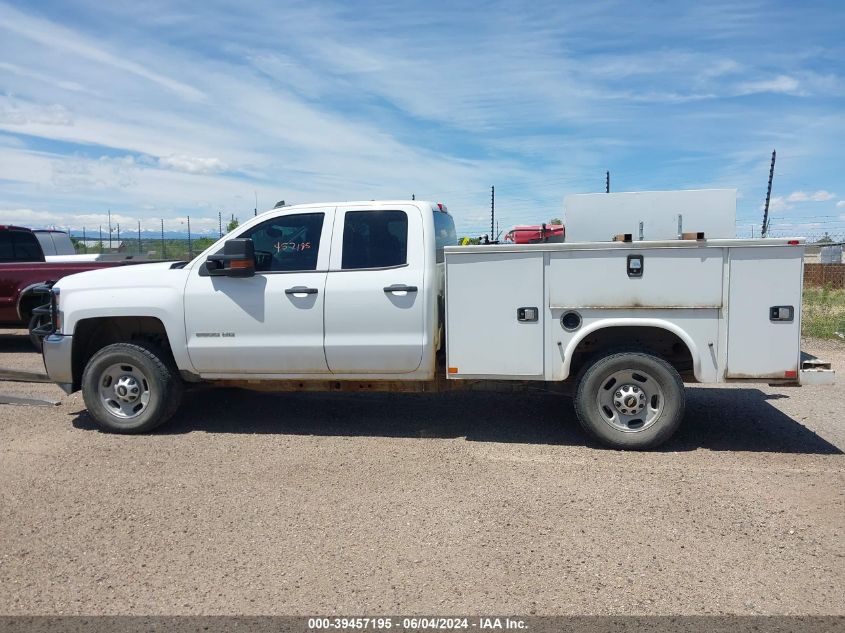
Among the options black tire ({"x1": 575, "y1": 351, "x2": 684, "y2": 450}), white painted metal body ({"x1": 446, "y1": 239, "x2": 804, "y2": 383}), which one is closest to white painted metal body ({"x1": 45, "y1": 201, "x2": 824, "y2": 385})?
white painted metal body ({"x1": 446, "y1": 239, "x2": 804, "y2": 383})

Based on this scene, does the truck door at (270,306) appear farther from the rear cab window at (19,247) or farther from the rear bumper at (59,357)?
the rear cab window at (19,247)

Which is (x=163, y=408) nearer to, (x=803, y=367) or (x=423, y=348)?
(x=423, y=348)

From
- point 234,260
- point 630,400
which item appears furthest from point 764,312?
point 234,260

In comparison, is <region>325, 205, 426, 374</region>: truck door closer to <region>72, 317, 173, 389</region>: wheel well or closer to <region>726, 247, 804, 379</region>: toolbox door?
<region>72, 317, 173, 389</region>: wheel well

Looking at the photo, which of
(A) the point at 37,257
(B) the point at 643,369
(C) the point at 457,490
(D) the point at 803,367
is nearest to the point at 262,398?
(C) the point at 457,490

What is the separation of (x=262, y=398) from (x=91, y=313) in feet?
6.89

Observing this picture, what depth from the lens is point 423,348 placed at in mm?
5914

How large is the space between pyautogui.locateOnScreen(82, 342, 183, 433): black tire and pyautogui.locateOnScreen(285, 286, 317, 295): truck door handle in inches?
54.1

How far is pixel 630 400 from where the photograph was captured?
5.75 meters

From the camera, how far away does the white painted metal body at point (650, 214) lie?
6.04 meters

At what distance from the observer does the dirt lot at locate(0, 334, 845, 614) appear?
3580mm

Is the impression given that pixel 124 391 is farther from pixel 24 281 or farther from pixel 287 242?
pixel 24 281

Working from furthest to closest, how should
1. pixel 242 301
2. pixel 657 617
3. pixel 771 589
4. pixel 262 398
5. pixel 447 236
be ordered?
pixel 262 398 → pixel 447 236 → pixel 242 301 → pixel 771 589 → pixel 657 617

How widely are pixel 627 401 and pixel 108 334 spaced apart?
15.8 ft
